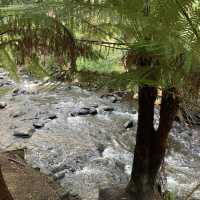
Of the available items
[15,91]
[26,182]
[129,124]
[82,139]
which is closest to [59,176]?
[26,182]

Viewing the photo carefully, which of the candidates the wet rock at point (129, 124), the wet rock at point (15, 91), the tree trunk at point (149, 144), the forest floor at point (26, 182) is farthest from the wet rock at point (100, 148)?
the wet rock at point (15, 91)

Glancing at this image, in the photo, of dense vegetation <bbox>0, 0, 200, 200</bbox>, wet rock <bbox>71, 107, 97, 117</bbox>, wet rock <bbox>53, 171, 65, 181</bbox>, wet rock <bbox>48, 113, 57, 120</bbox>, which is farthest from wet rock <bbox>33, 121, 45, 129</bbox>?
dense vegetation <bbox>0, 0, 200, 200</bbox>

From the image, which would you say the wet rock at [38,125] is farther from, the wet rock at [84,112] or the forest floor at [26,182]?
the forest floor at [26,182]

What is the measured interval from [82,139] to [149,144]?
2.92m

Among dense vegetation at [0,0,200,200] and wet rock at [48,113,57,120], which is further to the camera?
wet rock at [48,113,57,120]

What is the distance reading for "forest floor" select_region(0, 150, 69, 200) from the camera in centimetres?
450

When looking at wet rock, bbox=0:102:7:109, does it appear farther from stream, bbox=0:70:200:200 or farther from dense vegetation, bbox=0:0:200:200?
dense vegetation, bbox=0:0:200:200

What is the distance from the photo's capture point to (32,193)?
454 cm

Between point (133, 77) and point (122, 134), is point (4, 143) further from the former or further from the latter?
point (133, 77)

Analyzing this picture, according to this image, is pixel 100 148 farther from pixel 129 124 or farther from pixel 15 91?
pixel 15 91

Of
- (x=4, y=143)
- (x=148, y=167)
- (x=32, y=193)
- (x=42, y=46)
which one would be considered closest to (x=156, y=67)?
(x=42, y=46)

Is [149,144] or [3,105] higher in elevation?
[149,144]

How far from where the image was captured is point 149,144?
4.02 meters

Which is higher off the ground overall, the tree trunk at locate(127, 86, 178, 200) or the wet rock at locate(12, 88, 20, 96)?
the tree trunk at locate(127, 86, 178, 200)
